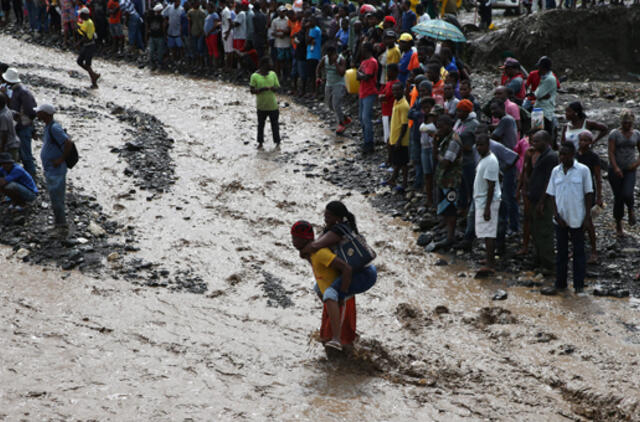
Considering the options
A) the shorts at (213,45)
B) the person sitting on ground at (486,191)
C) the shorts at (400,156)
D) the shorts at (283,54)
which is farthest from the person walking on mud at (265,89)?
the shorts at (213,45)

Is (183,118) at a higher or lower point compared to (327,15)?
lower

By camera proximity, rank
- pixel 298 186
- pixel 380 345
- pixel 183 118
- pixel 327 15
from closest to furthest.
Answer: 1. pixel 380 345
2. pixel 298 186
3. pixel 183 118
4. pixel 327 15

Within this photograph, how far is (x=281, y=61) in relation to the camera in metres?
17.5

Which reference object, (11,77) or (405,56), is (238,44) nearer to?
(405,56)

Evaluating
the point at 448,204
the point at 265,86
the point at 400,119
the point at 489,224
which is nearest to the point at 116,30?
the point at 265,86

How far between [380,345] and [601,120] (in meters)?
7.73

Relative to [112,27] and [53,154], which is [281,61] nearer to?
[112,27]

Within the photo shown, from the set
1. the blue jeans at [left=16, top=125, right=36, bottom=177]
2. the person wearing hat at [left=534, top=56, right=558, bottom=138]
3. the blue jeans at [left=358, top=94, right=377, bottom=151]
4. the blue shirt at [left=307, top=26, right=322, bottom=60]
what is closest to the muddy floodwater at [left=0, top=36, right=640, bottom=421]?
the blue jeans at [left=16, top=125, right=36, bottom=177]

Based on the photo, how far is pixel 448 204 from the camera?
882 centimetres

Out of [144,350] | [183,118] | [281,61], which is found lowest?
[144,350]

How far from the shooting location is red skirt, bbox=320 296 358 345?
20.2ft

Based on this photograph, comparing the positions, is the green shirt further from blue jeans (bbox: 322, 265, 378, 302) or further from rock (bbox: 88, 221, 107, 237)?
blue jeans (bbox: 322, 265, 378, 302)

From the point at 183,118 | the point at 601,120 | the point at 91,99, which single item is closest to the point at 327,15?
the point at 183,118

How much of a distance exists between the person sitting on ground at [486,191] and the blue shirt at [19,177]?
240 inches
